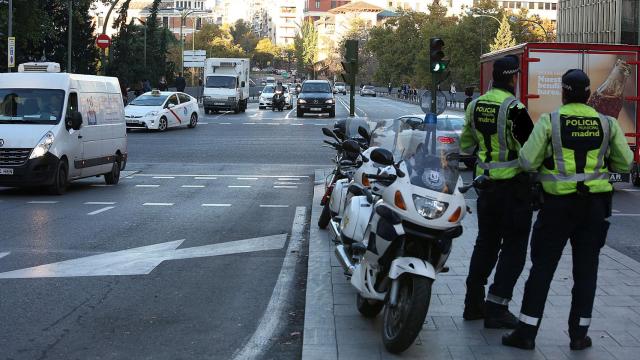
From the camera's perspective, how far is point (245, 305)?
790 centimetres

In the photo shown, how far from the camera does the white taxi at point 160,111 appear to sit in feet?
116

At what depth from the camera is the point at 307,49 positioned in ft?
625

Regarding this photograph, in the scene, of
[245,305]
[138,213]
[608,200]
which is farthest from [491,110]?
[138,213]

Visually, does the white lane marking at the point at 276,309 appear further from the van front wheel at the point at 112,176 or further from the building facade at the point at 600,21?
the building facade at the point at 600,21

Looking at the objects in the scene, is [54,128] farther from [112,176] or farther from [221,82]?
[221,82]

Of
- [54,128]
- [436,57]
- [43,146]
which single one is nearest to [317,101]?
[436,57]

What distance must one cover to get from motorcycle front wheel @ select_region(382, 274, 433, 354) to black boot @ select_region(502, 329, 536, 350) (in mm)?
657

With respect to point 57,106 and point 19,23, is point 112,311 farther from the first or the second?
point 19,23

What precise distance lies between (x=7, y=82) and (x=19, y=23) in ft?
92.1

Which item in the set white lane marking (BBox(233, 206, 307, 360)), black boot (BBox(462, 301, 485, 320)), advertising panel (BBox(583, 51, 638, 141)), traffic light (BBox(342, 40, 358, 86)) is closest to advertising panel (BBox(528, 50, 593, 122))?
advertising panel (BBox(583, 51, 638, 141))

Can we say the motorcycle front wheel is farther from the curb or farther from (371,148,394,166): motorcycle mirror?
(371,148,394,166): motorcycle mirror

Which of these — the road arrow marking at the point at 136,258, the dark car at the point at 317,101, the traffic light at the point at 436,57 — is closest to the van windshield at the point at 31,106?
the road arrow marking at the point at 136,258

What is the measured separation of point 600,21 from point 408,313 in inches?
3249

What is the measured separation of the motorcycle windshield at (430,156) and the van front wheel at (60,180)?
10380 mm
